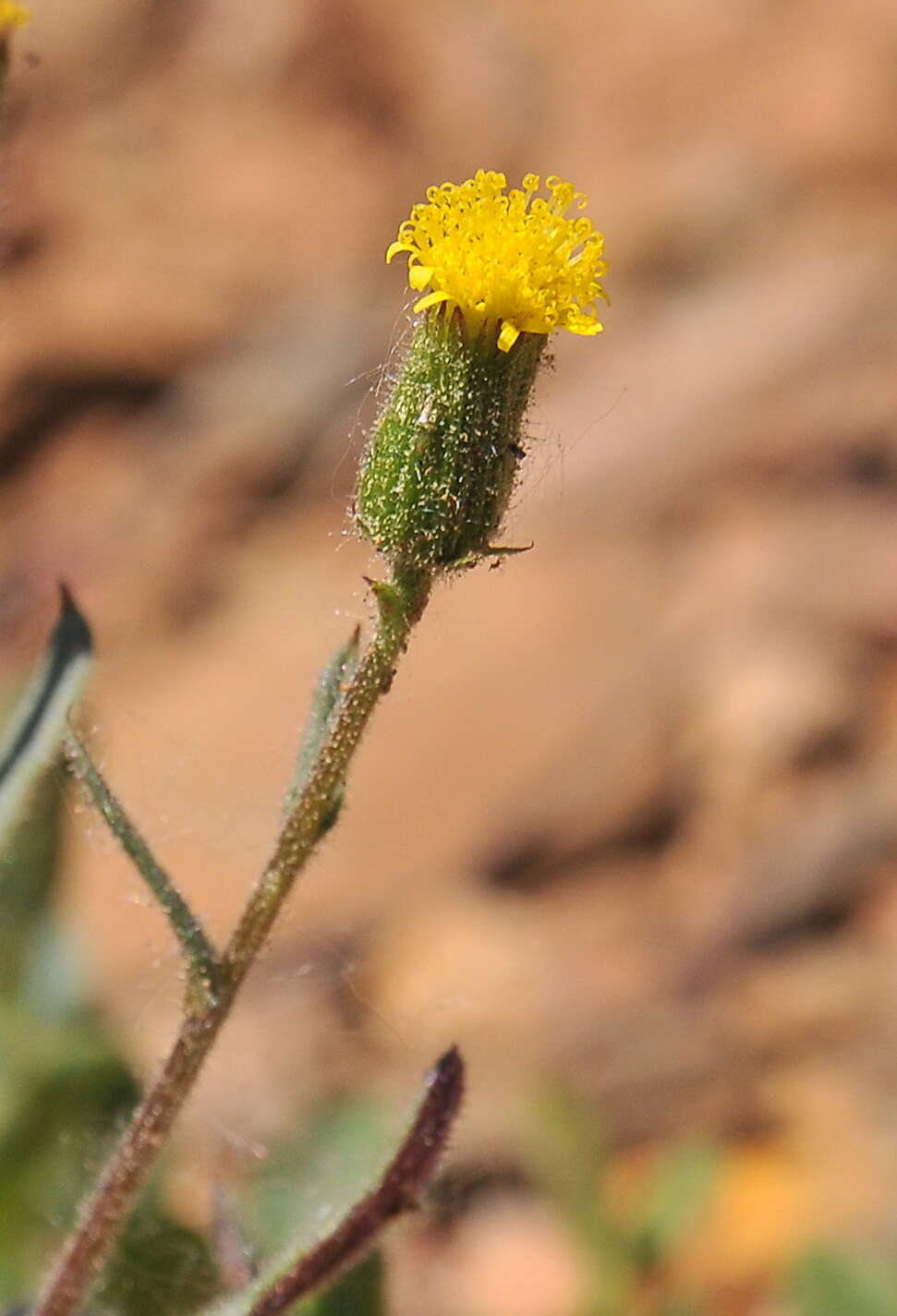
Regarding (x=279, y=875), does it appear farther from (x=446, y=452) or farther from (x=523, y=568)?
(x=523, y=568)

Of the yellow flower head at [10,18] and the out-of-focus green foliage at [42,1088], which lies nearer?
the yellow flower head at [10,18]

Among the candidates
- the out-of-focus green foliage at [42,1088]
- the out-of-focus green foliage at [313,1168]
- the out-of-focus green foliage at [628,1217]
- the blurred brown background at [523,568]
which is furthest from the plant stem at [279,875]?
the out-of-focus green foliage at [628,1217]

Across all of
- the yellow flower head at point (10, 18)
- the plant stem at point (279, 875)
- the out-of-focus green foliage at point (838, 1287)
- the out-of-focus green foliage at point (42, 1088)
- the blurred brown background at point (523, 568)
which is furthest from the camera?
the blurred brown background at point (523, 568)

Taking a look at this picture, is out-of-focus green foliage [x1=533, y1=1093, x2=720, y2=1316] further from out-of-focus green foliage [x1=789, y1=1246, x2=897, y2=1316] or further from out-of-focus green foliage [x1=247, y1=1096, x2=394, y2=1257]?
out-of-focus green foliage [x1=247, y1=1096, x2=394, y2=1257]

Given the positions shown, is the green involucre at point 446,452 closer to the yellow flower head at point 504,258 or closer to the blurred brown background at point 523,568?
the yellow flower head at point 504,258

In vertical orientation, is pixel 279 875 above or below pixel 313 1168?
below

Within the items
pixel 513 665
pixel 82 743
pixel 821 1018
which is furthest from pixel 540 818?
pixel 82 743

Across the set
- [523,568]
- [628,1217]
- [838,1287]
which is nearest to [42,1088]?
[628,1217]
